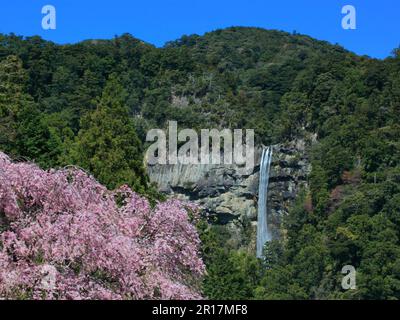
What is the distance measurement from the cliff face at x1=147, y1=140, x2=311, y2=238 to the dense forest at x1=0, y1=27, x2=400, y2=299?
6.70 feet

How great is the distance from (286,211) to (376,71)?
13.8 m

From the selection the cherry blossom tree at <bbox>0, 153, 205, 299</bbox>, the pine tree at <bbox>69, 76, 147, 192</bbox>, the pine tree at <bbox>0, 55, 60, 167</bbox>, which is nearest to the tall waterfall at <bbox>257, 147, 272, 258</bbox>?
the pine tree at <bbox>69, 76, 147, 192</bbox>

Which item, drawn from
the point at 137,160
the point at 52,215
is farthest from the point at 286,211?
the point at 52,215

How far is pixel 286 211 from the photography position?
214ft

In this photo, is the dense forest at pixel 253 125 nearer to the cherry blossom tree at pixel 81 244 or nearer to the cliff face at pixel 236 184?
the cliff face at pixel 236 184

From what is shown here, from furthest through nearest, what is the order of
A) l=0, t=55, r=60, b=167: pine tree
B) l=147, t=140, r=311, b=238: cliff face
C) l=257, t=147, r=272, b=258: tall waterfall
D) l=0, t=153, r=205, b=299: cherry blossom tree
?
1. l=147, t=140, r=311, b=238: cliff face
2. l=257, t=147, r=272, b=258: tall waterfall
3. l=0, t=55, r=60, b=167: pine tree
4. l=0, t=153, r=205, b=299: cherry blossom tree

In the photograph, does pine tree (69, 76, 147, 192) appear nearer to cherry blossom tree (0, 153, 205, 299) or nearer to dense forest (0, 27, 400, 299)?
dense forest (0, 27, 400, 299)

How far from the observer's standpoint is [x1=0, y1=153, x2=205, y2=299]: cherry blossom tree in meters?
8.30

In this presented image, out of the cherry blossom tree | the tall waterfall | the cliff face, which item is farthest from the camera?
the cliff face

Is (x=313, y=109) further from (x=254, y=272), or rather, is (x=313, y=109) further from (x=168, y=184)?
(x=254, y=272)

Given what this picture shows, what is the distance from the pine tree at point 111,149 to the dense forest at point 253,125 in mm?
57

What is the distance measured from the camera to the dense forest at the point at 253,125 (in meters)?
31.2

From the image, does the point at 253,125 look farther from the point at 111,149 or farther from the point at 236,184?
the point at 111,149
